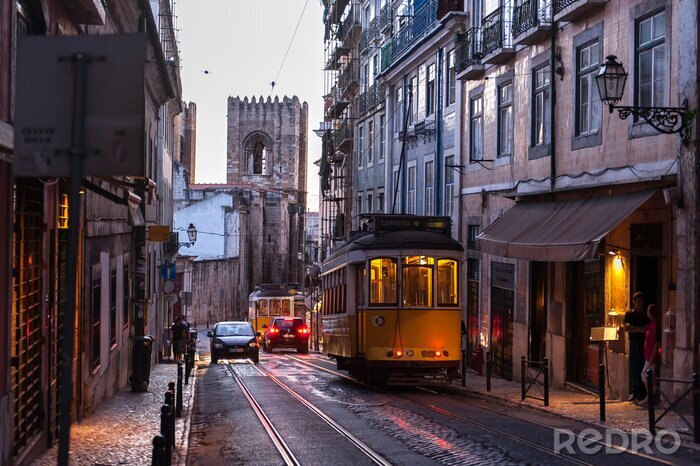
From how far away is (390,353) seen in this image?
19.4m

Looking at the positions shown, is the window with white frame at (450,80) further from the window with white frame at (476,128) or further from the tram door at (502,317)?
the tram door at (502,317)

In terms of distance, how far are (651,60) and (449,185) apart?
13.4 metres

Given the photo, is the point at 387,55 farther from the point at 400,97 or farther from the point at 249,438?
the point at 249,438

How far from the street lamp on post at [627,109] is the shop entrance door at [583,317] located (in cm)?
411

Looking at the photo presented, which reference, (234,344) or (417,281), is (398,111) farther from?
(417,281)

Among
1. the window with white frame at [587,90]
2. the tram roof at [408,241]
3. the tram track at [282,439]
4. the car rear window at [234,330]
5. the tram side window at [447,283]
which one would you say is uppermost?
the window with white frame at [587,90]

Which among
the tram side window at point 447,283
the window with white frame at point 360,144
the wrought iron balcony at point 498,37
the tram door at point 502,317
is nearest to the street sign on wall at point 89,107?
the tram side window at point 447,283

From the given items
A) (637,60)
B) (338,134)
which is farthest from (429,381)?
(338,134)

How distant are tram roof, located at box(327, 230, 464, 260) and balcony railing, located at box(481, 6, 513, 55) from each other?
17.7 feet

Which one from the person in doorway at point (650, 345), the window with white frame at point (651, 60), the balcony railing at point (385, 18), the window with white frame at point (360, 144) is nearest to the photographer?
the person in doorway at point (650, 345)

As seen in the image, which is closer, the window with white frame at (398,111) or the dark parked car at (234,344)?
the dark parked car at (234,344)

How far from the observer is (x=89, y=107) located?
434cm

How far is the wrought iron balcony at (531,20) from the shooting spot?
20.1 m

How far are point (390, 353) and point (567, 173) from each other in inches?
183
